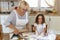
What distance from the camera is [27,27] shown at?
3258 millimetres

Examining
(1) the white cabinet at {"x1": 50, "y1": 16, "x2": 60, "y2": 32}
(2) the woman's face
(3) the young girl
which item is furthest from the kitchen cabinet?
(3) the young girl

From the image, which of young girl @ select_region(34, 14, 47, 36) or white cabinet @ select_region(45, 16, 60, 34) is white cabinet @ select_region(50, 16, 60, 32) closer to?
white cabinet @ select_region(45, 16, 60, 34)

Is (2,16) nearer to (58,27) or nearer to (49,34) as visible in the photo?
(58,27)

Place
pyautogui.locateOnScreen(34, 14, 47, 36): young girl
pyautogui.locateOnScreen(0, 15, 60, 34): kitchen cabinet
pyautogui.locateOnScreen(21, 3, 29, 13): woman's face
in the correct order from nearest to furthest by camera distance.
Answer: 1. pyautogui.locateOnScreen(34, 14, 47, 36): young girl
2. pyautogui.locateOnScreen(21, 3, 29, 13): woman's face
3. pyautogui.locateOnScreen(0, 15, 60, 34): kitchen cabinet

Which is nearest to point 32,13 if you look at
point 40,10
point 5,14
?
point 40,10

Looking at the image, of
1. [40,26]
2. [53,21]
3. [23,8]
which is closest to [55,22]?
[53,21]

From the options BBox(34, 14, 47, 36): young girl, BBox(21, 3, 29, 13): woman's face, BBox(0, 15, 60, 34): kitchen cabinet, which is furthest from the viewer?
BBox(0, 15, 60, 34): kitchen cabinet

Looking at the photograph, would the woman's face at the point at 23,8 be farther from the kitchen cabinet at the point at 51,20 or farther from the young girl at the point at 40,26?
the kitchen cabinet at the point at 51,20

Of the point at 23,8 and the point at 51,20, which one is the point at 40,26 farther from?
the point at 51,20

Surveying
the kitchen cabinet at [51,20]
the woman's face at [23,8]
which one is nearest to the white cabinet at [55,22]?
the kitchen cabinet at [51,20]

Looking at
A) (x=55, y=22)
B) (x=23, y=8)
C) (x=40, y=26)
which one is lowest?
(x=55, y=22)

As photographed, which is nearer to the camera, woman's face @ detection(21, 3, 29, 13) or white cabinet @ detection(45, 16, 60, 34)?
woman's face @ detection(21, 3, 29, 13)

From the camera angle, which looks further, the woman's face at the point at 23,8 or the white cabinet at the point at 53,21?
the white cabinet at the point at 53,21

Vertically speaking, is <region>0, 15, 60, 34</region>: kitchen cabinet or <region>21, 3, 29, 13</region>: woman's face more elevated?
<region>21, 3, 29, 13</region>: woman's face
